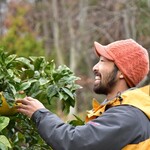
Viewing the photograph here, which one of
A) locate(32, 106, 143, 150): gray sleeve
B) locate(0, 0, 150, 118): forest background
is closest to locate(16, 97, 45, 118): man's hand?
locate(32, 106, 143, 150): gray sleeve

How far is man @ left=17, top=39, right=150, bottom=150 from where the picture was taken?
2883 millimetres

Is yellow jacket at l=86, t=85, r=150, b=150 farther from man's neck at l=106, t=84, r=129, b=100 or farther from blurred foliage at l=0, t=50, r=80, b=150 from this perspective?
blurred foliage at l=0, t=50, r=80, b=150

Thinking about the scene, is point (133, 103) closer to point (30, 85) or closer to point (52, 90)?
point (52, 90)

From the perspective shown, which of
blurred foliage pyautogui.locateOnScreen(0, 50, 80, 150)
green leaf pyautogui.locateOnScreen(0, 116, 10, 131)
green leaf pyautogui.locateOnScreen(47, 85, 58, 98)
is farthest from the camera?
green leaf pyautogui.locateOnScreen(47, 85, 58, 98)

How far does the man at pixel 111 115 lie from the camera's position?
288cm

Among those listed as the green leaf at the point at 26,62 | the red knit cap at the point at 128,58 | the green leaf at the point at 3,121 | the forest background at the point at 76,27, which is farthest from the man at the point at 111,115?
the forest background at the point at 76,27

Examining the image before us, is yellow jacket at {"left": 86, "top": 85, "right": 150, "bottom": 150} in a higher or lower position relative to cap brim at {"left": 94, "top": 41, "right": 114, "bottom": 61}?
lower

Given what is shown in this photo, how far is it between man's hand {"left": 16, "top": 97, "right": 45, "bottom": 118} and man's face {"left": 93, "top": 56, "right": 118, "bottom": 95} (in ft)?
1.29

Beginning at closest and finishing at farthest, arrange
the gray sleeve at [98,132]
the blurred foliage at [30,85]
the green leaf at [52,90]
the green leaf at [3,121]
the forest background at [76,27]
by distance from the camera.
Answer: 1. the gray sleeve at [98,132]
2. the green leaf at [3,121]
3. the blurred foliage at [30,85]
4. the green leaf at [52,90]
5. the forest background at [76,27]

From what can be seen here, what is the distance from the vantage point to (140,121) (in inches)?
116

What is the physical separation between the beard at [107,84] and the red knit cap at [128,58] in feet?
0.20

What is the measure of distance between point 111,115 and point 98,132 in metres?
0.12

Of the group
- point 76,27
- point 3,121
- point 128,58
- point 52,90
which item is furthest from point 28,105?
point 76,27

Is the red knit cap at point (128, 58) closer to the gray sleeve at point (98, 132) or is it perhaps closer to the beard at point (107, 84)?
the beard at point (107, 84)
